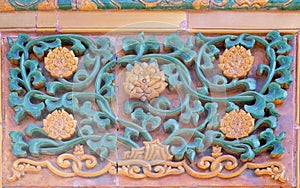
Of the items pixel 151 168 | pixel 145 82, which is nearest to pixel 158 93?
pixel 145 82

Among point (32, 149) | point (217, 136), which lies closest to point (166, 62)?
point (217, 136)

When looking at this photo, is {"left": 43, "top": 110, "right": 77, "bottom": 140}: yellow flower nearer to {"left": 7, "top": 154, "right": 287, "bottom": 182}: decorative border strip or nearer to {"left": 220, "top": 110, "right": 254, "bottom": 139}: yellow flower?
{"left": 7, "top": 154, "right": 287, "bottom": 182}: decorative border strip

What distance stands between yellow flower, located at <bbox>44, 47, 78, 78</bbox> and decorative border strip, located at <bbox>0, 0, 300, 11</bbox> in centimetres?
18

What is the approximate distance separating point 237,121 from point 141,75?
15.3 inches

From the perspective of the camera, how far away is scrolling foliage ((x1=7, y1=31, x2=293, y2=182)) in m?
3.22

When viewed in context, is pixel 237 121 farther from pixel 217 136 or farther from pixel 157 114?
pixel 157 114

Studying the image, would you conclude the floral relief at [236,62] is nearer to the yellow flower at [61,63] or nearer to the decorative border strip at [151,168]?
the decorative border strip at [151,168]

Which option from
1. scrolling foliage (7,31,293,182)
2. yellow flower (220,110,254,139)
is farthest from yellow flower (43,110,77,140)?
yellow flower (220,110,254,139)

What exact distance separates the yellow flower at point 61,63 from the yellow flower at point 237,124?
0.59 metres

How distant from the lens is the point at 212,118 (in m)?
3.24

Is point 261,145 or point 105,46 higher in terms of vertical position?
point 105,46

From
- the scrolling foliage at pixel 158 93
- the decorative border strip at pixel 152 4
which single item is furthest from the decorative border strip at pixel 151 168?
the decorative border strip at pixel 152 4

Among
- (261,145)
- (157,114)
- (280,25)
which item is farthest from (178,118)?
(280,25)

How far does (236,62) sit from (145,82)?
1.13ft
